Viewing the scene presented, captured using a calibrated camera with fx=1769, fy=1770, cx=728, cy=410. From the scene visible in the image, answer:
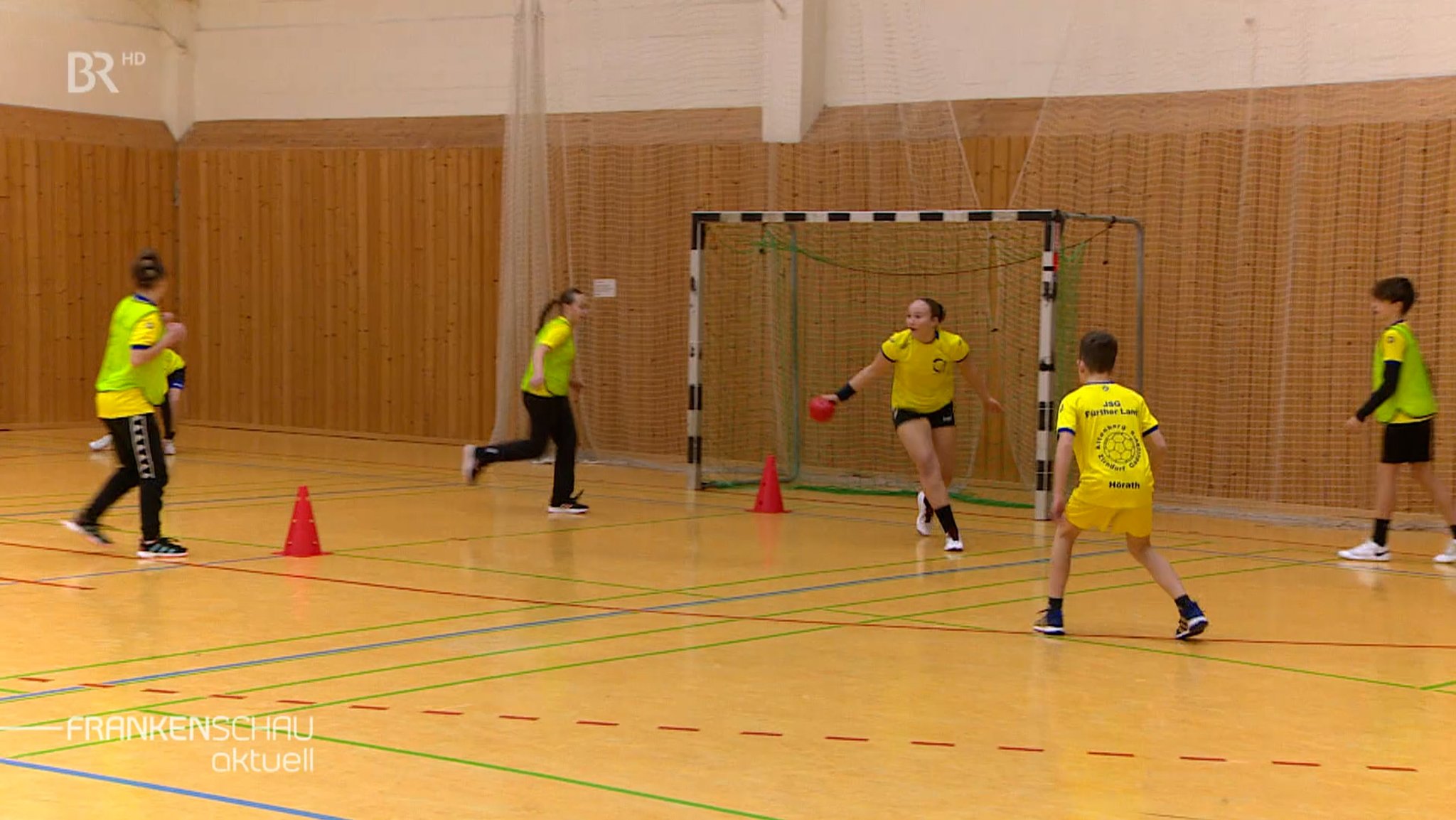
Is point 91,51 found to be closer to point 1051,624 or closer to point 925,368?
point 925,368

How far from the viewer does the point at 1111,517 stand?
8.70 m

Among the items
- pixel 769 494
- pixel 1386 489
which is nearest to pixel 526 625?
pixel 769 494

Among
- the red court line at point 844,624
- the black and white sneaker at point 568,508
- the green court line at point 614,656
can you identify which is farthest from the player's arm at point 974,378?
the red court line at point 844,624

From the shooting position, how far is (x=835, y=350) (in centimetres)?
1761

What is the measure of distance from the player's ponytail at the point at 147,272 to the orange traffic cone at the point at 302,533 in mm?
1643

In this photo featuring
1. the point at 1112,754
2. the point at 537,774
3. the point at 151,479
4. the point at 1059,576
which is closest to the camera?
the point at 537,774

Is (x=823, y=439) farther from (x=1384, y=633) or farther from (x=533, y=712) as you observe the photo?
(x=533, y=712)

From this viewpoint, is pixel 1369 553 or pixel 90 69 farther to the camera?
pixel 90 69

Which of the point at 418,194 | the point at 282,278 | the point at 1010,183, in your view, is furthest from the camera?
the point at 282,278

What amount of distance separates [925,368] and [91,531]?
19.0 ft

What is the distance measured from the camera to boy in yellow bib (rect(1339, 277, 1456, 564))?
12.0 meters

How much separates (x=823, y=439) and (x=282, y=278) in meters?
8.56

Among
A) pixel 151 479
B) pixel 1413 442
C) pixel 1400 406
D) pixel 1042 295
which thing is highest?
pixel 1042 295

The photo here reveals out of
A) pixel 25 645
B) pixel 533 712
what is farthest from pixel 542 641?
pixel 25 645
